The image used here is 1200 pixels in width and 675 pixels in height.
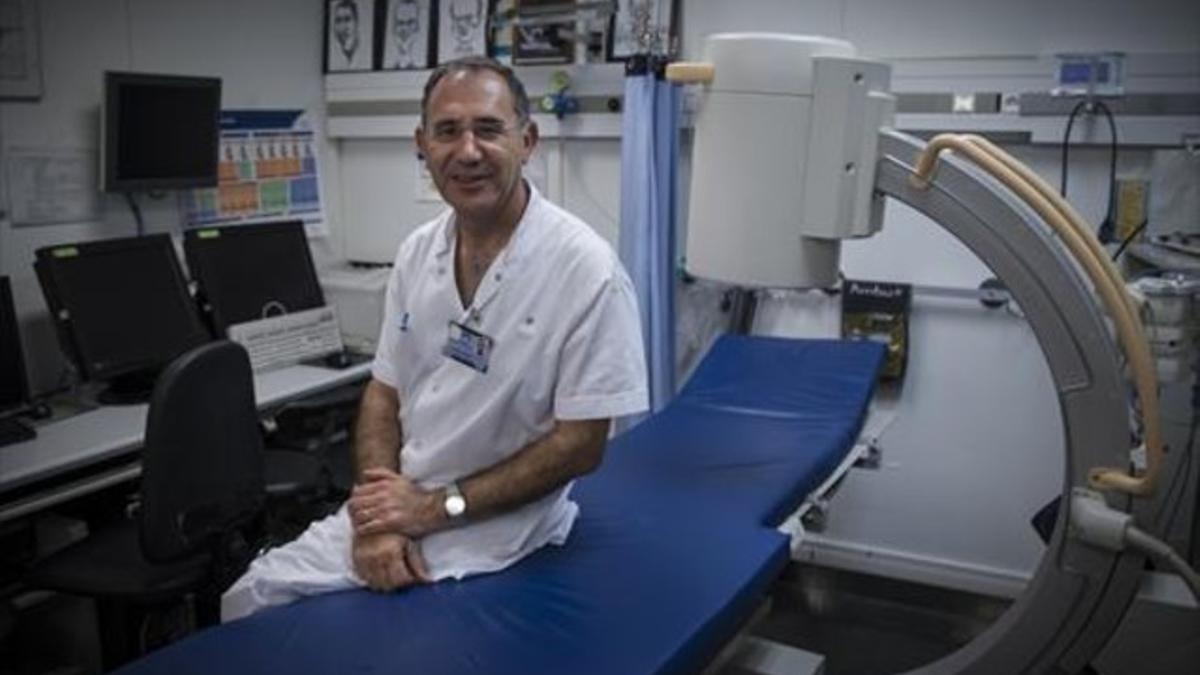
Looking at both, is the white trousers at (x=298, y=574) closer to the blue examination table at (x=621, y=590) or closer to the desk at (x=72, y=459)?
the blue examination table at (x=621, y=590)

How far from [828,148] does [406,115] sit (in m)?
2.63

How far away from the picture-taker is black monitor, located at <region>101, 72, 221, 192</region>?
9.37 feet

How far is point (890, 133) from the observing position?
4.92 ft

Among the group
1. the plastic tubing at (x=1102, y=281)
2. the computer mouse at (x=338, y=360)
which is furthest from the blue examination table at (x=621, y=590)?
the computer mouse at (x=338, y=360)

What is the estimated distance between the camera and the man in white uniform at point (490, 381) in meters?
1.63

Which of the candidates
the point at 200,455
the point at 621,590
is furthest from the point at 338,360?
the point at 621,590

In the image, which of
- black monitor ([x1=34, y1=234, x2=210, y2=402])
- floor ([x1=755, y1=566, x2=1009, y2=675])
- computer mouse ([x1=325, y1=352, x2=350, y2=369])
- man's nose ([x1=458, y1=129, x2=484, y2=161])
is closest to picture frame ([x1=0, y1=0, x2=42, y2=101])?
black monitor ([x1=34, y1=234, x2=210, y2=402])

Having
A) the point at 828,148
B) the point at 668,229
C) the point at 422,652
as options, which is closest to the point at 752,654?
the point at 422,652

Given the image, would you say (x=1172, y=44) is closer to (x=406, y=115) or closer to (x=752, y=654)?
(x=752, y=654)

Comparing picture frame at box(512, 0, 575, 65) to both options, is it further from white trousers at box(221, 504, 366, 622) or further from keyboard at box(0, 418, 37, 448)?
white trousers at box(221, 504, 366, 622)

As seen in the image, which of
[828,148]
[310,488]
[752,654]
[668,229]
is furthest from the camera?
[668,229]

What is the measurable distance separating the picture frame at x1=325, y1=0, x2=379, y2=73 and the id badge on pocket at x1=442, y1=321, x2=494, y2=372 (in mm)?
2436

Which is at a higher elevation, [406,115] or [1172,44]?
[1172,44]

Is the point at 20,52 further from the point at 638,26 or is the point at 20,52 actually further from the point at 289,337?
the point at 638,26
